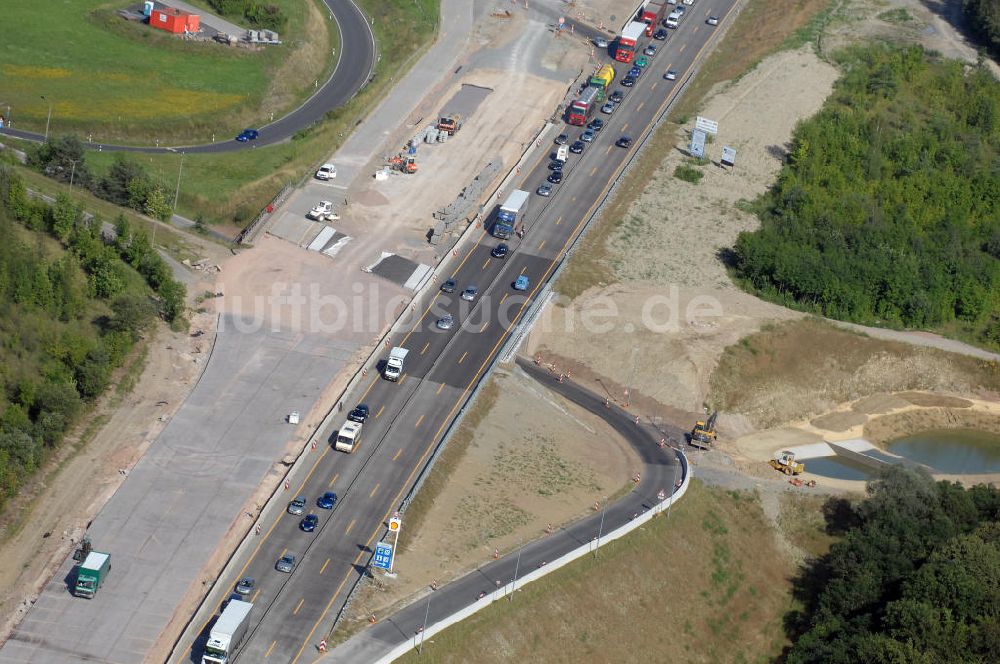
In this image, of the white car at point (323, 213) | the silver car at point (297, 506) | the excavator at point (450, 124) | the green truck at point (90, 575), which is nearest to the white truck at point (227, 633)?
the green truck at point (90, 575)

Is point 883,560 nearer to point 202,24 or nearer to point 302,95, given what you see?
point 302,95

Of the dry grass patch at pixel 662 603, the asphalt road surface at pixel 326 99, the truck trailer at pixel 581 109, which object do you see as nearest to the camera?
the dry grass patch at pixel 662 603

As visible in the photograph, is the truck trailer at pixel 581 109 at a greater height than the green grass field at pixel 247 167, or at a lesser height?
greater

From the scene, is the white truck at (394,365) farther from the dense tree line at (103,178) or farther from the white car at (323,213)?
the dense tree line at (103,178)

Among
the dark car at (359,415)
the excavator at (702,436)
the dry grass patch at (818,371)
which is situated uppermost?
the dry grass patch at (818,371)

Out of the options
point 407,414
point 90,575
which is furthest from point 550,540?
point 90,575

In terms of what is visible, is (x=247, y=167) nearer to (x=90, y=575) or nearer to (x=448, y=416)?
(x=448, y=416)
